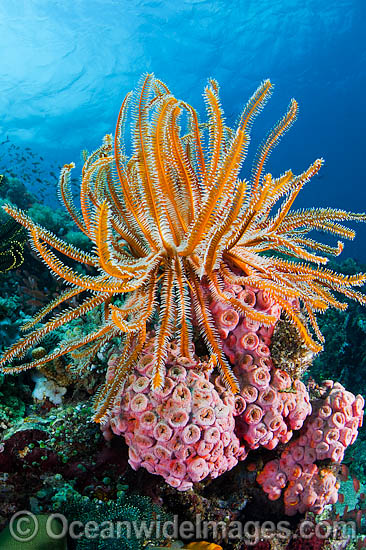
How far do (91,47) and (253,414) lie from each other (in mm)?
45671

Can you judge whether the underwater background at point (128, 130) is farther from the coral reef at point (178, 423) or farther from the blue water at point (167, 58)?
the coral reef at point (178, 423)

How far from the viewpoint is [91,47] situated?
37312mm

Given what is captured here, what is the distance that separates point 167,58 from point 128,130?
44.2 metres

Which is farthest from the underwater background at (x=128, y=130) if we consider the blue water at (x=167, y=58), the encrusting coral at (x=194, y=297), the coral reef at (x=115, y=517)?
the encrusting coral at (x=194, y=297)

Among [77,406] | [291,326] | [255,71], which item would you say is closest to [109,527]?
[77,406]

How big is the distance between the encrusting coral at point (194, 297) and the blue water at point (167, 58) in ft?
112

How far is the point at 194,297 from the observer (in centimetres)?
268

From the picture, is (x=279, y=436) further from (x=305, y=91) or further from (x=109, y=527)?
(x=305, y=91)

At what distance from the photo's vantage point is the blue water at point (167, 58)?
3443 cm

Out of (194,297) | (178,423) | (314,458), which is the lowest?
(314,458)

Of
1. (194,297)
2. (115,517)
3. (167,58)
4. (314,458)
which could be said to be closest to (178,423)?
(115,517)

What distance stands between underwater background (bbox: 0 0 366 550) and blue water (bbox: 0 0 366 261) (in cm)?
16

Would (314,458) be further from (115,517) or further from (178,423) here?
(115,517)

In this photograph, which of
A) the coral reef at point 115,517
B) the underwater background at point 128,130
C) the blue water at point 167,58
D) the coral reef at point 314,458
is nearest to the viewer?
the coral reef at point 115,517
